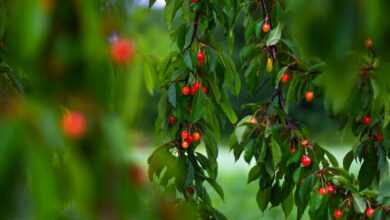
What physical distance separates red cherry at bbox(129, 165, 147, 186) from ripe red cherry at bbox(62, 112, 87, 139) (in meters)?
0.04

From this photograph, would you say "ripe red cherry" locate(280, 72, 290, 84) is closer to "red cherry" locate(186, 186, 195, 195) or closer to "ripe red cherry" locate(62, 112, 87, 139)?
"red cherry" locate(186, 186, 195, 195)

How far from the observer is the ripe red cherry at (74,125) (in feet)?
1.69

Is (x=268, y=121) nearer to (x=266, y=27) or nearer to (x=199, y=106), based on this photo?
(x=199, y=106)

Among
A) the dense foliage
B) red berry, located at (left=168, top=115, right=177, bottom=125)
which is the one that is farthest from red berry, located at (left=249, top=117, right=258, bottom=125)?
red berry, located at (left=168, top=115, right=177, bottom=125)

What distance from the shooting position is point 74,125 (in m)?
0.51

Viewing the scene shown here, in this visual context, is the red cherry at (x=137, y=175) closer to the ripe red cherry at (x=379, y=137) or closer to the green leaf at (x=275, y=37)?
the green leaf at (x=275, y=37)

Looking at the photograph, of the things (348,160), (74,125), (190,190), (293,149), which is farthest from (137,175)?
(348,160)

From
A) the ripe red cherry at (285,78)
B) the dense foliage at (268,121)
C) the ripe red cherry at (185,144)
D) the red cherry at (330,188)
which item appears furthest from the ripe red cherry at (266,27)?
the red cherry at (330,188)

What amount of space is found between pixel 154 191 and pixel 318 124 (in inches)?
642

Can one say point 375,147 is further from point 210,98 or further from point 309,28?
point 309,28

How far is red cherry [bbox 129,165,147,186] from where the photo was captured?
54cm

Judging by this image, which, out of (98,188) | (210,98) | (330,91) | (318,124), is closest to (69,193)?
(98,188)

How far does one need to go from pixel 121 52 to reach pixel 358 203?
1482 mm

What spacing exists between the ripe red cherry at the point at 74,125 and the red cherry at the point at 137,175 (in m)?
0.04
